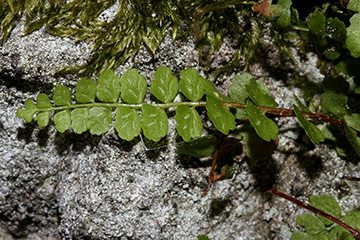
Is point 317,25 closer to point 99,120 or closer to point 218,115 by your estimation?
point 218,115

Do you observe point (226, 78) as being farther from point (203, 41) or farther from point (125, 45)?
point (125, 45)

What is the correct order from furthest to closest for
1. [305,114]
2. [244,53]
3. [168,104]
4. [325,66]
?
1. [325,66]
2. [244,53]
3. [305,114]
4. [168,104]

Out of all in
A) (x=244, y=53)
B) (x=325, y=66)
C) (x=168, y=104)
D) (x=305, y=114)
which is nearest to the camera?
(x=168, y=104)

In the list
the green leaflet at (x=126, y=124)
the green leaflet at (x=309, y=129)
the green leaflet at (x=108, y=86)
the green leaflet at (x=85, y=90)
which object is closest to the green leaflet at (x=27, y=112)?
the green leaflet at (x=85, y=90)

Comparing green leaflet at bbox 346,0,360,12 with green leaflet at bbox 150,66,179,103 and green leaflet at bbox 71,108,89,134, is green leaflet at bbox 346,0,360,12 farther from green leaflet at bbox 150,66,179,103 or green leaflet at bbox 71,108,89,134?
green leaflet at bbox 71,108,89,134

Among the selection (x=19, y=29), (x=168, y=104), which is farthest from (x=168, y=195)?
(x=19, y=29)

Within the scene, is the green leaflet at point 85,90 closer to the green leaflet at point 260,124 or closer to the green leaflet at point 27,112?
the green leaflet at point 27,112

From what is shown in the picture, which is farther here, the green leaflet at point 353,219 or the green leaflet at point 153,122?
the green leaflet at point 353,219
